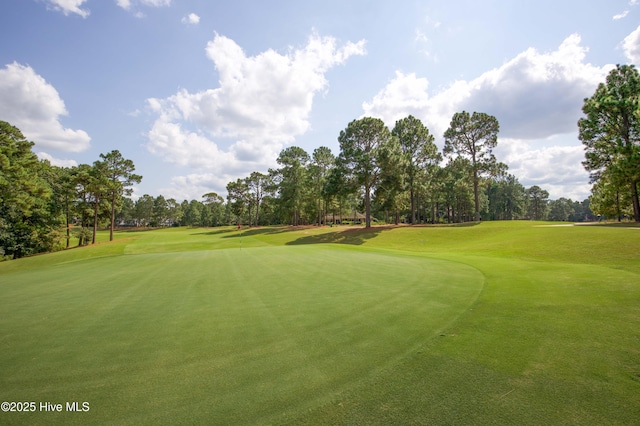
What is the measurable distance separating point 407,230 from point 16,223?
50770mm

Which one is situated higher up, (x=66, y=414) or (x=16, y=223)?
(x=16, y=223)

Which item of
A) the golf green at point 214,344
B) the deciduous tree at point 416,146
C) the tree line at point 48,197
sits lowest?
the golf green at point 214,344

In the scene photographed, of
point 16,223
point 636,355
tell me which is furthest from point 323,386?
point 16,223

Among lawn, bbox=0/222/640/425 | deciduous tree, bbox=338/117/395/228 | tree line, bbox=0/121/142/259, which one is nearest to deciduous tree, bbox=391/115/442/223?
deciduous tree, bbox=338/117/395/228

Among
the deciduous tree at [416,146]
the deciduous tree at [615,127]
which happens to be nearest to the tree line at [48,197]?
the deciduous tree at [416,146]

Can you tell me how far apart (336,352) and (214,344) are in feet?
7.31

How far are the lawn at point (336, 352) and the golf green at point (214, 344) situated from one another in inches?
1.1

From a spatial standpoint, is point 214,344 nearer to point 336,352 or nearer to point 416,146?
point 336,352

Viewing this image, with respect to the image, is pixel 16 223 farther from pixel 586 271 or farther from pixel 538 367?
pixel 586 271

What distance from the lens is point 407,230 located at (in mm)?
35656

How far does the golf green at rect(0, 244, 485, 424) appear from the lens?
3242mm

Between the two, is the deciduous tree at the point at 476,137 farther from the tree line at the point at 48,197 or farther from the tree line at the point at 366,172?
the tree line at the point at 48,197

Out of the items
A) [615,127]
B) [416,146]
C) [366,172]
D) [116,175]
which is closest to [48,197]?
[116,175]

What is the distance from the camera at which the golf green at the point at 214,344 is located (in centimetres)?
324
